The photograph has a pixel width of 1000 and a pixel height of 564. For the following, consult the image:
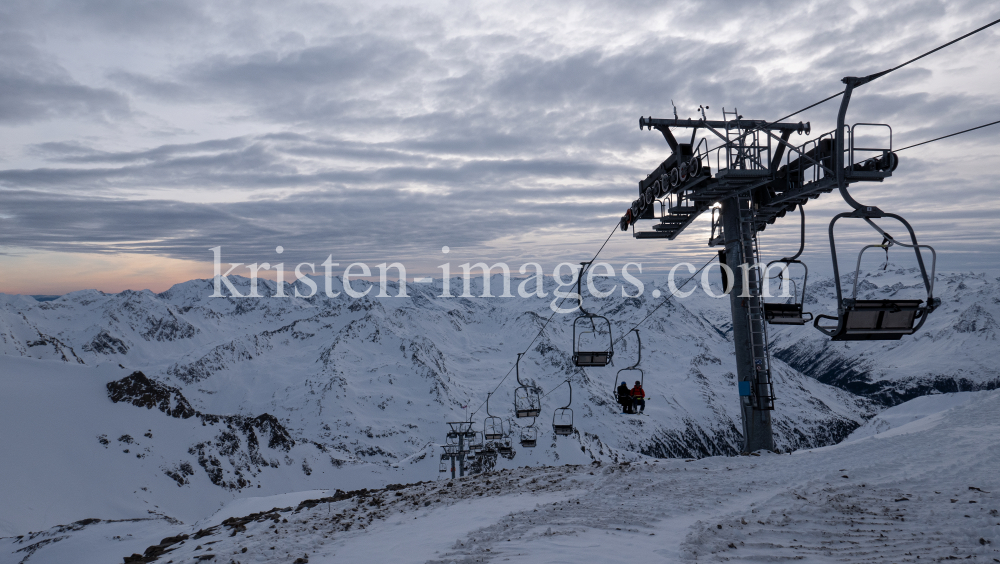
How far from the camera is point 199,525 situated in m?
32.0

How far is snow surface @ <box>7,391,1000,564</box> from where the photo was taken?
1154 centimetres

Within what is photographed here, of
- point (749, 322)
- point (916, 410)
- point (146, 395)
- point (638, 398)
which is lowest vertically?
point (916, 410)

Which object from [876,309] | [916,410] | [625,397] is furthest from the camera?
[916,410]

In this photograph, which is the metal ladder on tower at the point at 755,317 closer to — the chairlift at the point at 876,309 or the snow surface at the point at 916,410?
the chairlift at the point at 876,309

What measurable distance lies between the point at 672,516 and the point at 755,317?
32.4 ft

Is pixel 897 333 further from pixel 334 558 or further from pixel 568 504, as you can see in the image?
pixel 334 558

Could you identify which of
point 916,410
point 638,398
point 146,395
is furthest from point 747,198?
point 916,410

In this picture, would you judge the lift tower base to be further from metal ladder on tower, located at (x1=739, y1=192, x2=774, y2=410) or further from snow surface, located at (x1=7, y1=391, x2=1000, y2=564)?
snow surface, located at (x1=7, y1=391, x2=1000, y2=564)

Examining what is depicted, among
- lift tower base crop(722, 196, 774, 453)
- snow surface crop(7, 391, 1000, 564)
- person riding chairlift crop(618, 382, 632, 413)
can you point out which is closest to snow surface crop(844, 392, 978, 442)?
lift tower base crop(722, 196, 774, 453)

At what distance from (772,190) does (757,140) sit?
110 inches

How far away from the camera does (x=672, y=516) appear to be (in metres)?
14.0

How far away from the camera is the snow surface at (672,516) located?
11.5 metres

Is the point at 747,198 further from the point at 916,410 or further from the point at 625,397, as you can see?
the point at 916,410

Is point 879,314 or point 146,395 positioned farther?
point 146,395
